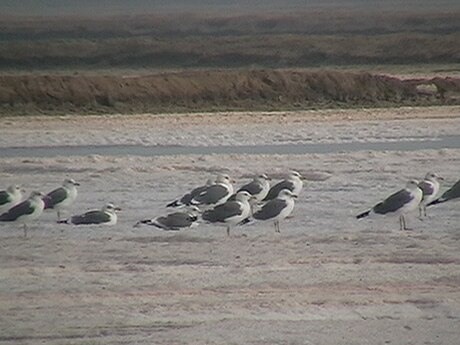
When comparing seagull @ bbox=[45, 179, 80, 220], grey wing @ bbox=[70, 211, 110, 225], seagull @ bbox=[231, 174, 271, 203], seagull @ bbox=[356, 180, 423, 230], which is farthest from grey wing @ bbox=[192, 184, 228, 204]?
seagull @ bbox=[356, 180, 423, 230]

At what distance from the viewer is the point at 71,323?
386 inches

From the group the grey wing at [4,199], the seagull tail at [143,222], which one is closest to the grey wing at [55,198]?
the grey wing at [4,199]

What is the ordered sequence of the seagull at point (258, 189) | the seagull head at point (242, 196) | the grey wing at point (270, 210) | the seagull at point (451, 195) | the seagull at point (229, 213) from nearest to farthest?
the seagull at point (229, 213) → the grey wing at point (270, 210) → the seagull head at point (242, 196) → the seagull at point (451, 195) → the seagull at point (258, 189)

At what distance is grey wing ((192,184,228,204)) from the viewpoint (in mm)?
13828

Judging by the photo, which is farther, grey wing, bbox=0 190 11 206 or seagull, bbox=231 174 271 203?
seagull, bbox=231 174 271 203

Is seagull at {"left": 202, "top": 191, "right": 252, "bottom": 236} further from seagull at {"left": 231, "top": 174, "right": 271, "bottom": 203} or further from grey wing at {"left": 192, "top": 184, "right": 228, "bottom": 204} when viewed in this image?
seagull at {"left": 231, "top": 174, "right": 271, "bottom": 203}

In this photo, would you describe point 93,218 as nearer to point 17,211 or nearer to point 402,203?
point 17,211

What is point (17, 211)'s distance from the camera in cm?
1336

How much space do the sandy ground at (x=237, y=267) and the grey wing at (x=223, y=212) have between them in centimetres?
19

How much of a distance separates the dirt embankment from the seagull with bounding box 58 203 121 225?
1447 centimetres

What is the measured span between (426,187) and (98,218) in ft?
Answer: 11.1

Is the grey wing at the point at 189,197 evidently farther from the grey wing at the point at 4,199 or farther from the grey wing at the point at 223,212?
the grey wing at the point at 4,199

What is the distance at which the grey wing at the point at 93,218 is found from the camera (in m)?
13.5

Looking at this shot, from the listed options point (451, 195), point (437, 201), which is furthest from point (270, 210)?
point (451, 195)
